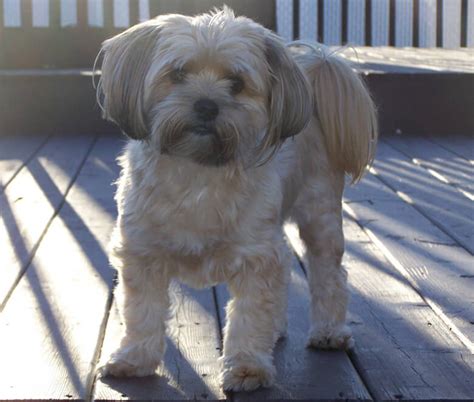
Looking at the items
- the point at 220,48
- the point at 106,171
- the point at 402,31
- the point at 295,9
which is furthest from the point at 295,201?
the point at 402,31

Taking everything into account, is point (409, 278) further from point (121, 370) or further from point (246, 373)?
point (121, 370)

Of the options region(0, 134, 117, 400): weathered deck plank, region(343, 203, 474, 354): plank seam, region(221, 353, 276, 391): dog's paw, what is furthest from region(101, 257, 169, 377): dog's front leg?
region(343, 203, 474, 354): plank seam

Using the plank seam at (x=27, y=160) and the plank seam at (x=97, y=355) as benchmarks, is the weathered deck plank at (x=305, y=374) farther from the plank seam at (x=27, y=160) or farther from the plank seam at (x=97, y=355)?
the plank seam at (x=27, y=160)

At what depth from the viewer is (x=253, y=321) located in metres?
3.50

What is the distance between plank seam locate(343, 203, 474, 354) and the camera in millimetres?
3947

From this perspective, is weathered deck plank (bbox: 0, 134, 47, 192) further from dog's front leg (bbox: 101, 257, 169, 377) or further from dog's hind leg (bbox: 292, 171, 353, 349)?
dog's front leg (bbox: 101, 257, 169, 377)

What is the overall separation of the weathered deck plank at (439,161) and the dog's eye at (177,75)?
3426 mm

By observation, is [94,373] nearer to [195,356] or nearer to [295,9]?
[195,356]

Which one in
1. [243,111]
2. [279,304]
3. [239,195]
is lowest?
[279,304]

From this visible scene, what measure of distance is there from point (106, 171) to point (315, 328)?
3.51 meters

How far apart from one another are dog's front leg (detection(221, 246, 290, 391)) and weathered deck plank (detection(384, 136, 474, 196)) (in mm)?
3200

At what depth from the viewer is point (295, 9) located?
10867 mm

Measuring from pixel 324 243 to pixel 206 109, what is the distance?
2.85ft

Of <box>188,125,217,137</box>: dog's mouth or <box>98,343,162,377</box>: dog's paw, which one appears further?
<box>98,343,162,377</box>: dog's paw
